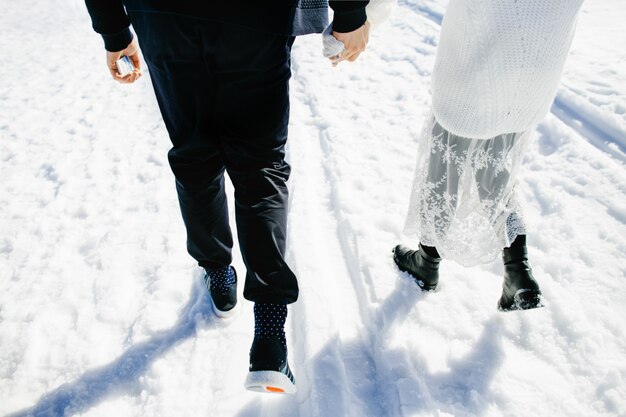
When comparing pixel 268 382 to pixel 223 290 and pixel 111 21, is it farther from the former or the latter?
pixel 111 21

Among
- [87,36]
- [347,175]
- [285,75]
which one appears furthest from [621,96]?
[87,36]

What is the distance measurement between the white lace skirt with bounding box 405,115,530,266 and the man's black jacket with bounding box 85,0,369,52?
504 mm

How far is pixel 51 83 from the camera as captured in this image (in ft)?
11.3

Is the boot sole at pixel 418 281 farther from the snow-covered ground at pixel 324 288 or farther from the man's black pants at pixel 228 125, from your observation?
the man's black pants at pixel 228 125

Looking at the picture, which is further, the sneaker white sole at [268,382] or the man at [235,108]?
the sneaker white sole at [268,382]

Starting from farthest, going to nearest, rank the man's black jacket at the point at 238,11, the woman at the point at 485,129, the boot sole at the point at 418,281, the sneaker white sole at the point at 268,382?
the boot sole at the point at 418,281, the sneaker white sole at the point at 268,382, the woman at the point at 485,129, the man's black jacket at the point at 238,11

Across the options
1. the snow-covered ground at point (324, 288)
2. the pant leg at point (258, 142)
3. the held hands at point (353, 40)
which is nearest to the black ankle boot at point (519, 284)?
the snow-covered ground at point (324, 288)

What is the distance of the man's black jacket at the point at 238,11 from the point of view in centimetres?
88

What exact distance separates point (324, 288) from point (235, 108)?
3.00 feet

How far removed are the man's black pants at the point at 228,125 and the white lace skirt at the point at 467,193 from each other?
21.4 inches

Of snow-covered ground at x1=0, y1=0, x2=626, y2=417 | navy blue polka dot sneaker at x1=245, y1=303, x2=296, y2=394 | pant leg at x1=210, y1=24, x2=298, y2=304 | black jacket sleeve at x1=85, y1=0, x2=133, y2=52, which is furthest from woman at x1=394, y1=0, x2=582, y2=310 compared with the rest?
black jacket sleeve at x1=85, y1=0, x2=133, y2=52

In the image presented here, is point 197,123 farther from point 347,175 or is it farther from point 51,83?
point 51,83

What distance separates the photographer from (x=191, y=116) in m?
1.07

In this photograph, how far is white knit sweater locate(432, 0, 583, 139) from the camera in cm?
98
